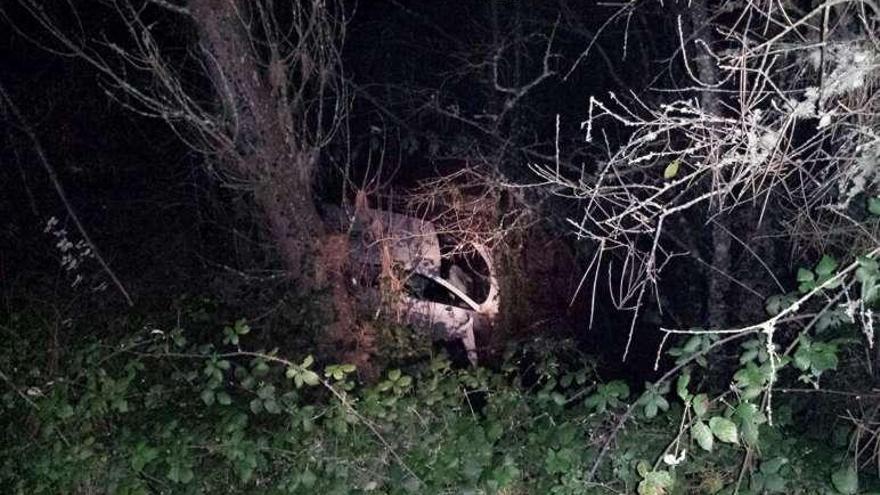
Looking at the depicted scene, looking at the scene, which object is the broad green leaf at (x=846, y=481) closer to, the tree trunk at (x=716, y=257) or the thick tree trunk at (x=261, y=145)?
the tree trunk at (x=716, y=257)

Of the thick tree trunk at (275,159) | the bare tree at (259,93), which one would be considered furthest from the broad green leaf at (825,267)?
the thick tree trunk at (275,159)

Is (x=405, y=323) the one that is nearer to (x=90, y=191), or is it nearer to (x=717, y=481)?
(x=717, y=481)

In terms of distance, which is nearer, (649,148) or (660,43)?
(649,148)

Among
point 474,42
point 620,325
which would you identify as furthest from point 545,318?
point 474,42

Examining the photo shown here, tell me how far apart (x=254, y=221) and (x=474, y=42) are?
3817 millimetres

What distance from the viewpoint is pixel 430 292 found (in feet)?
29.0

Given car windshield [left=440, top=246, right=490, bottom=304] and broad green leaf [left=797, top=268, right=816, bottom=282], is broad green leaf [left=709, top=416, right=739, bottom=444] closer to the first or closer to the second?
broad green leaf [left=797, top=268, right=816, bottom=282]

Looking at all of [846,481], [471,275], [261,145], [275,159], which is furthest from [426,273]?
[846,481]

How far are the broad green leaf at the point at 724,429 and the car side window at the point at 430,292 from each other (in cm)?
522

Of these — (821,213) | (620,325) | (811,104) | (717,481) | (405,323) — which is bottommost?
(620,325)

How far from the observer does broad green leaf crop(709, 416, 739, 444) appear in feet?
9.36

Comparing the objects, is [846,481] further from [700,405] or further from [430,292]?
[430,292]

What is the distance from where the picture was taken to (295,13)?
19.4 feet

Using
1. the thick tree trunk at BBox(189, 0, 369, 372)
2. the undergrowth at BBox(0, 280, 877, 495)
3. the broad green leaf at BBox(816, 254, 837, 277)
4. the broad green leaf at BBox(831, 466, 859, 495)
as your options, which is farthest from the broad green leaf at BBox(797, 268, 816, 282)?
the thick tree trunk at BBox(189, 0, 369, 372)
